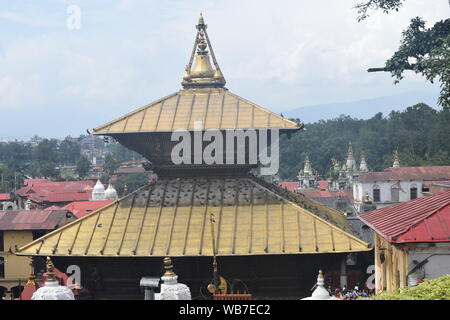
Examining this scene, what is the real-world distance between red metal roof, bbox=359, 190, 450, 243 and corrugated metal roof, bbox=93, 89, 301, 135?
3476 mm

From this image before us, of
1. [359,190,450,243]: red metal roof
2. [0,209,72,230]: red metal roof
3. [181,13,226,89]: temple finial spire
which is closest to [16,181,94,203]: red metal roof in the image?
[0,209,72,230]: red metal roof

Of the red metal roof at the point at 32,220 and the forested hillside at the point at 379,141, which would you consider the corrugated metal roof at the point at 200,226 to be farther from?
the forested hillside at the point at 379,141

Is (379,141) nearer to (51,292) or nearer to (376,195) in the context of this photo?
(376,195)

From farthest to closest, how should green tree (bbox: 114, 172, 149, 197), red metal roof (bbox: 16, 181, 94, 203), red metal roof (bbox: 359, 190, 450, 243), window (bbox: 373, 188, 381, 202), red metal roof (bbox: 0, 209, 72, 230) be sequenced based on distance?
green tree (bbox: 114, 172, 149, 197), red metal roof (bbox: 16, 181, 94, 203), window (bbox: 373, 188, 381, 202), red metal roof (bbox: 0, 209, 72, 230), red metal roof (bbox: 359, 190, 450, 243)

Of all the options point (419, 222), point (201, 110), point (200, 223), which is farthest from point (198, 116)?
point (419, 222)

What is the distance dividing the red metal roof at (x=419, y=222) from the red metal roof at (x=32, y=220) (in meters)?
19.9

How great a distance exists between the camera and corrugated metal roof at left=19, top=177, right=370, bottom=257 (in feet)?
52.8

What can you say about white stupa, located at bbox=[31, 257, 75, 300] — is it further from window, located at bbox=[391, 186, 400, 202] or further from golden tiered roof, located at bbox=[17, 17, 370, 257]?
window, located at bbox=[391, 186, 400, 202]

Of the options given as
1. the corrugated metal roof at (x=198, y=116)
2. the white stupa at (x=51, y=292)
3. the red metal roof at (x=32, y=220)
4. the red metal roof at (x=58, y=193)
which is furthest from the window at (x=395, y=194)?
the white stupa at (x=51, y=292)

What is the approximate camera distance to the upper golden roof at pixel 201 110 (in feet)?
57.6

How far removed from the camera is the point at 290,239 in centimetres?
1616

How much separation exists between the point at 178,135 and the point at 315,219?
3786mm
